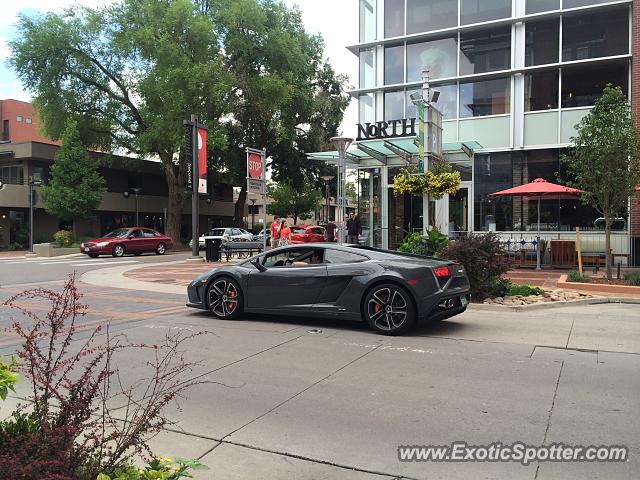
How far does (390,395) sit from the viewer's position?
199 inches

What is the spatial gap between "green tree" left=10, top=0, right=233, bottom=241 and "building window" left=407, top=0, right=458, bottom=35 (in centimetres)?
1221

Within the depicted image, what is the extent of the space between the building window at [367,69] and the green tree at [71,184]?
18.2 m

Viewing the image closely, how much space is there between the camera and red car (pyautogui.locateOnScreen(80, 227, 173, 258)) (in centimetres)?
2717

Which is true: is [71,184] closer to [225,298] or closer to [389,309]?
[225,298]

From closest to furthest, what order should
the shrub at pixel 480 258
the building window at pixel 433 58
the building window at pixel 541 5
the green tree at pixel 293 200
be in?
the shrub at pixel 480 258 → the building window at pixel 541 5 → the building window at pixel 433 58 → the green tree at pixel 293 200

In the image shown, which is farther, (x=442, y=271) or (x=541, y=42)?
(x=541, y=42)

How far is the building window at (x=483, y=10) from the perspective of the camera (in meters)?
20.8

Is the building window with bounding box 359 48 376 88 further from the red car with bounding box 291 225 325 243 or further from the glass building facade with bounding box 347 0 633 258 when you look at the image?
the red car with bounding box 291 225 325 243

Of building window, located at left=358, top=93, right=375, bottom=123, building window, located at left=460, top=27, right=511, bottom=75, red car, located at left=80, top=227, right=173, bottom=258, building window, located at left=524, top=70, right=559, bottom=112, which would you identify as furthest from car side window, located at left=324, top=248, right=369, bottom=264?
red car, located at left=80, top=227, right=173, bottom=258

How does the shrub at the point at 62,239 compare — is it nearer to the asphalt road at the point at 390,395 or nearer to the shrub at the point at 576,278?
the asphalt road at the point at 390,395

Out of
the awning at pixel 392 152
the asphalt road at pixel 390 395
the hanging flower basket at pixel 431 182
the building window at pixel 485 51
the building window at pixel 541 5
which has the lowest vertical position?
the asphalt road at pixel 390 395

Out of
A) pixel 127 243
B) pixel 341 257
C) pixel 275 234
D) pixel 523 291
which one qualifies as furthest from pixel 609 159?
pixel 127 243

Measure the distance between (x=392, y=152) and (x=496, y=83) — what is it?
16.2 feet

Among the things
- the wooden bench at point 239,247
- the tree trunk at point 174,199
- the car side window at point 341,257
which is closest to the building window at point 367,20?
the wooden bench at point 239,247
